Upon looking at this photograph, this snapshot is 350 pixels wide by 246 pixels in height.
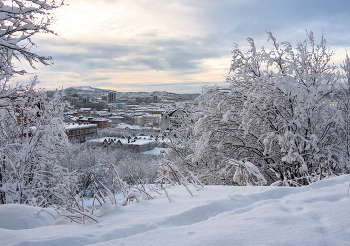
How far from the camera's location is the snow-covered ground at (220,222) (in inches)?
71.9

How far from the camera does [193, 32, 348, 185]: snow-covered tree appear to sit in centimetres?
702

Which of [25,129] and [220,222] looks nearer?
[220,222]

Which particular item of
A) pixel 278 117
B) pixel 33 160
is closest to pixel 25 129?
pixel 33 160

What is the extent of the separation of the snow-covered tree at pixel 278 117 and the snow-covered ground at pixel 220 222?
399 centimetres

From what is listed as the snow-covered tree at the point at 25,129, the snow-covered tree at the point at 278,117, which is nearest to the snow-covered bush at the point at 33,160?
the snow-covered tree at the point at 25,129

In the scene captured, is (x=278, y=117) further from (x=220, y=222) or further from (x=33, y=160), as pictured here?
(x=33, y=160)

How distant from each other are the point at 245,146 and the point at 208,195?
17.9ft

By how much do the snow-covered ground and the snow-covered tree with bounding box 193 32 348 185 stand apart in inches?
157

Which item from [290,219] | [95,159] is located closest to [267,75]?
[290,219]

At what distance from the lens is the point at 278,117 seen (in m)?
7.63

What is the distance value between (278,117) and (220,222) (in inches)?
241

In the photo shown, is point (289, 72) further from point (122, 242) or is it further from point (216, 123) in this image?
point (122, 242)

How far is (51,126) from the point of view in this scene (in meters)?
12.0

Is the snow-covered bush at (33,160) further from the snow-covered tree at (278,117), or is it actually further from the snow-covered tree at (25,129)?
the snow-covered tree at (278,117)
